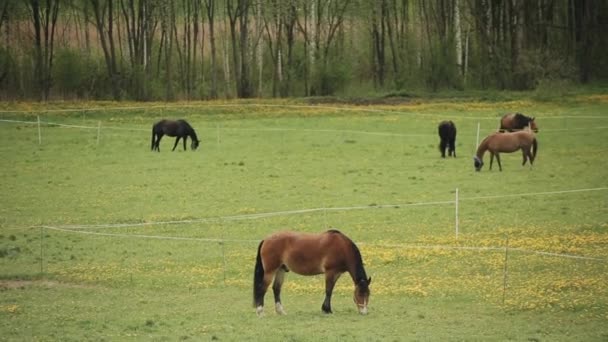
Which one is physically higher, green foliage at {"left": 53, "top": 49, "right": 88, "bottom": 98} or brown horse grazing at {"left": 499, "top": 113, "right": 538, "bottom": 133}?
green foliage at {"left": 53, "top": 49, "right": 88, "bottom": 98}

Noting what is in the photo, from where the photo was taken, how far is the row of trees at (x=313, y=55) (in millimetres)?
68312

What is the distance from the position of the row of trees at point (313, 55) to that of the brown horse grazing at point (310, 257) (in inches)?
1977

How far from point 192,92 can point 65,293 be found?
169 feet

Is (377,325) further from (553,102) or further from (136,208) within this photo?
A: (553,102)

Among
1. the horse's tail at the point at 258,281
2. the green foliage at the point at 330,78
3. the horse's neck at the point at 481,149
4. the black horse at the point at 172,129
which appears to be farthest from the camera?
the green foliage at the point at 330,78

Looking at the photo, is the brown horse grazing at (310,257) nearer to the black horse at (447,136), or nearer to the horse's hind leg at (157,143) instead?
the black horse at (447,136)

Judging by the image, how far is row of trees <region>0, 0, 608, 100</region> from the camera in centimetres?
6831

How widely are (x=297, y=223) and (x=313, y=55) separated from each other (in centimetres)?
4368

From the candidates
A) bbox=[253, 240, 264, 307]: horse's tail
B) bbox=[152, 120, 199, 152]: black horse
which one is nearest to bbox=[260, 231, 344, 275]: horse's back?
bbox=[253, 240, 264, 307]: horse's tail

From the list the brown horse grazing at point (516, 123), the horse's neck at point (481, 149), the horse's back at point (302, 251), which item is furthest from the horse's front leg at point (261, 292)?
the brown horse grazing at point (516, 123)

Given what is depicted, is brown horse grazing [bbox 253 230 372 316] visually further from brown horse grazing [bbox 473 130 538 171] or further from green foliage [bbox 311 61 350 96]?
→ green foliage [bbox 311 61 350 96]

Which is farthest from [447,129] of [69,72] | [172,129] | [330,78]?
[69,72]

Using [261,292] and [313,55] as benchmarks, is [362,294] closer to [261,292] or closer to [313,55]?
[261,292]

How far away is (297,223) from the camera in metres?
30.5
